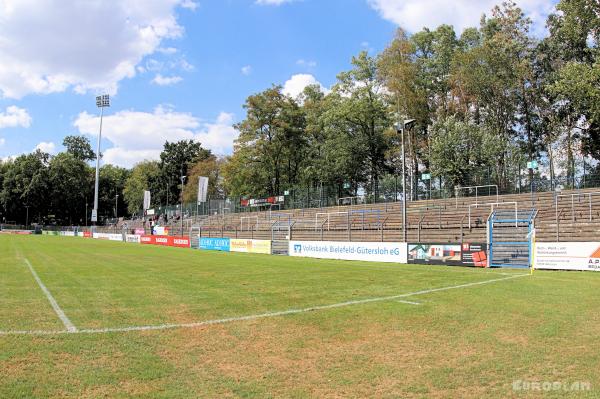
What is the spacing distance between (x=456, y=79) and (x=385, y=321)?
43887 millimetres

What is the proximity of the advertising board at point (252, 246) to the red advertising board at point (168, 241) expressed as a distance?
1081cm

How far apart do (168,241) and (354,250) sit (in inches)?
1319

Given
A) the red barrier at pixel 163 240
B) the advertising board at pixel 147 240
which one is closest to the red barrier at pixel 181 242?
the red barrier at pixel 163 240

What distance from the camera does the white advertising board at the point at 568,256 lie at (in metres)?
19.2

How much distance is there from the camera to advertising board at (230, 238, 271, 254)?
37.7m

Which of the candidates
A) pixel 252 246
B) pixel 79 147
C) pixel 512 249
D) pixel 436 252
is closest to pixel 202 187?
pixel 252 246

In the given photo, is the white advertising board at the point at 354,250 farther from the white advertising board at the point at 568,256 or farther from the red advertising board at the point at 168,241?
the red advertising board at the point at 168,241

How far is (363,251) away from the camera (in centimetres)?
2889

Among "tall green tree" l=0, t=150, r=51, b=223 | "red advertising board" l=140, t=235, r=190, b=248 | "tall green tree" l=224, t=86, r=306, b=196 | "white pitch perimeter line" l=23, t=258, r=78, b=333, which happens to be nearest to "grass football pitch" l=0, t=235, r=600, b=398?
"white pitch perimeter line" l=23, t=258, r=78, b=333

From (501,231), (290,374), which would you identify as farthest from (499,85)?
(290,374)

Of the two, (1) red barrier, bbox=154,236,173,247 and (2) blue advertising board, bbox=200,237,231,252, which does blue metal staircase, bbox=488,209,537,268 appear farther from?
(1) red barrier, bbox=154,236,173,247

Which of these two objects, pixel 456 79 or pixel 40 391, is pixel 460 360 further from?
pixel 456 79

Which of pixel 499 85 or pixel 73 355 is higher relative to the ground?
pixel 499 85

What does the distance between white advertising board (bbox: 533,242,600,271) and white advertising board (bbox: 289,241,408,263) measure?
710 cm
